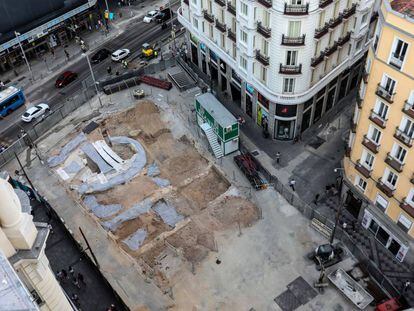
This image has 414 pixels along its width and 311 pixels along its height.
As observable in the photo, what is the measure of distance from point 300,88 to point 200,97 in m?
17.0

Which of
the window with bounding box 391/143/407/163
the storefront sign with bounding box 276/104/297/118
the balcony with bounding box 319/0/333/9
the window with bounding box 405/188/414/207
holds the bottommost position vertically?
the storefront sign with bounding box 276/104/297/118

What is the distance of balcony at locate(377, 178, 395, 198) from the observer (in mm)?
55000

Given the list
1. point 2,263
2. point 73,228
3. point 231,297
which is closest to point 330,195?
point 231,297

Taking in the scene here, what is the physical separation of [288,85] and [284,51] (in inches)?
238

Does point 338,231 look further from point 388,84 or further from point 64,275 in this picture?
point 64,275

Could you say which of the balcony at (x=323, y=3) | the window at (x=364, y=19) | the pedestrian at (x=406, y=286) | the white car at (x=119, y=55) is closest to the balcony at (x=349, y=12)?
the window at (x=364, y=19)

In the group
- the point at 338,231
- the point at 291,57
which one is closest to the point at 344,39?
the point at 291,57

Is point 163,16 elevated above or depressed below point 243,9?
below

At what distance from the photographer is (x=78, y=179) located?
73250 millimetres

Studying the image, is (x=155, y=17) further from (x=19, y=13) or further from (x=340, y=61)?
(x=340, y=61)

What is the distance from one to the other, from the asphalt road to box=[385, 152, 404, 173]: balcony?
6091 centimetres

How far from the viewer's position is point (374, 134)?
179 ft

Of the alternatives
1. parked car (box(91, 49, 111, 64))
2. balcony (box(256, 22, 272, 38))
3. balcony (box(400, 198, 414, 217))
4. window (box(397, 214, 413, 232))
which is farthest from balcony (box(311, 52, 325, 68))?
parked car (box(91, 49, 111, 64))

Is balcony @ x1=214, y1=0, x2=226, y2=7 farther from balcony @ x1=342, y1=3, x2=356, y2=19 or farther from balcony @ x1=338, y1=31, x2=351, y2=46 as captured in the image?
balcony @ x1=338, y1=31, x2=351, y2=46
